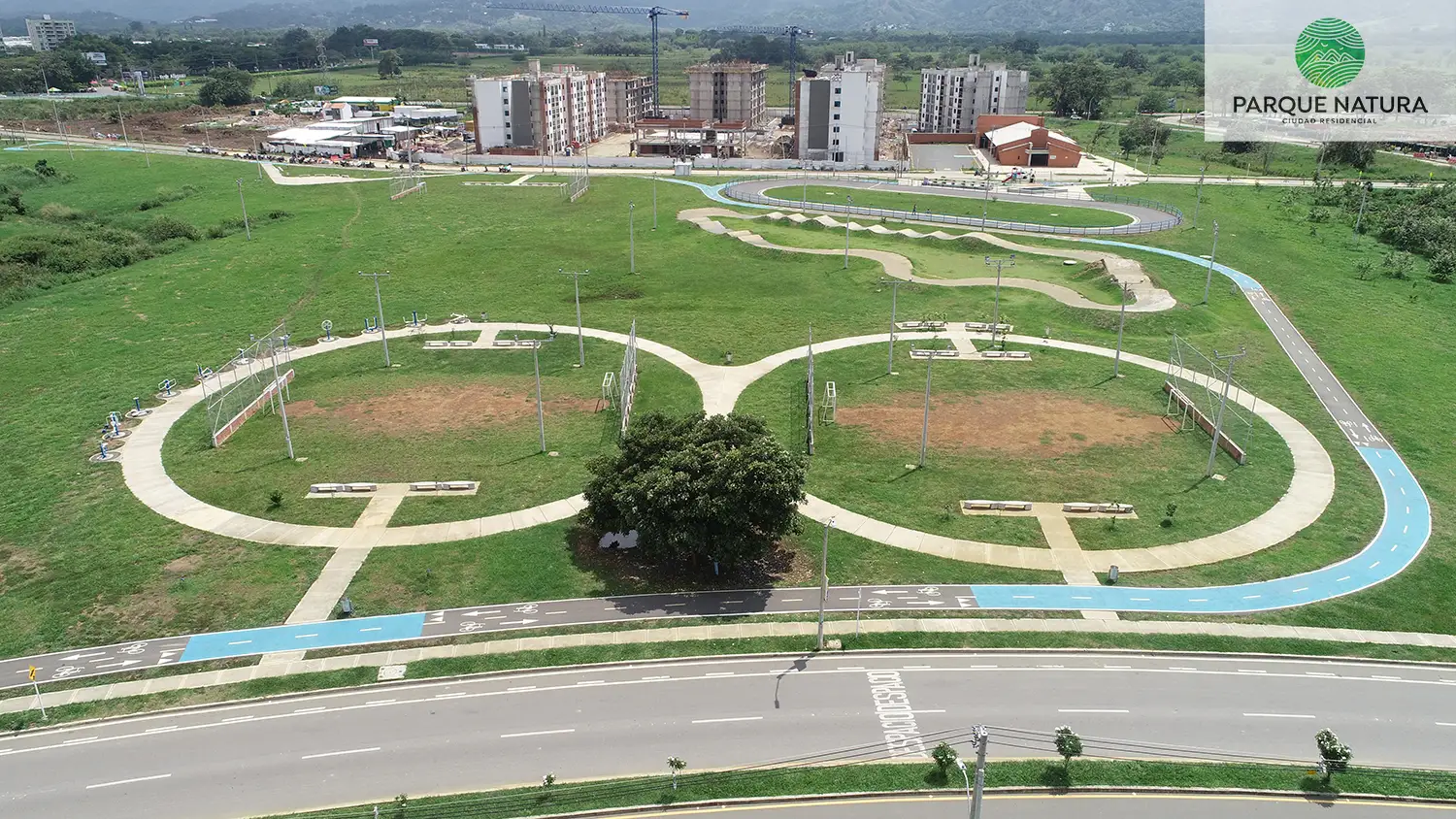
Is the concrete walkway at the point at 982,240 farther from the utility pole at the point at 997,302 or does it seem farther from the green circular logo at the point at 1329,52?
the green circular logo at the point at 1329,52

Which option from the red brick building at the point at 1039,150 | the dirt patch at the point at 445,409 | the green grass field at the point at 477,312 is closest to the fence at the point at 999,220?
the green grass field at the point at 477,312

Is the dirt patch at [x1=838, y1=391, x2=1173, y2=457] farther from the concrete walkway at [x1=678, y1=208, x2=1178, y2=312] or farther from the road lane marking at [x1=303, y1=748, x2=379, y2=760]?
the road lane marking at [x1=303, y1=748, x2=379, y2=760]

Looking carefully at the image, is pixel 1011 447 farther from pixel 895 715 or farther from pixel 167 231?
pixel 167 231

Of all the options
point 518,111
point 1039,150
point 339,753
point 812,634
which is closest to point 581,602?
point 812,634

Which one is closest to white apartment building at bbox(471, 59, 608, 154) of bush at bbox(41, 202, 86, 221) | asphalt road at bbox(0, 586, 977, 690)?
bush at bbox(41, 202, 86, 221)

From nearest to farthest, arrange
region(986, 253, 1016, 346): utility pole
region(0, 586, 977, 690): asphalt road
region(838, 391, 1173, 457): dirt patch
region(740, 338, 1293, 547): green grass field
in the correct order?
region(0, 586, 977, 690): asphalt road, region(740, 338, 1293, 547): green grass field, region(838, 391, 1173, 457): dirt patch, region(986, 253, 1016, 346): utility pole

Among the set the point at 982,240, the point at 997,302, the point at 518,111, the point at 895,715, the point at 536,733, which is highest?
Result: the point at 518,111

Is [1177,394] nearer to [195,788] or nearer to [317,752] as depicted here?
[317,752]
